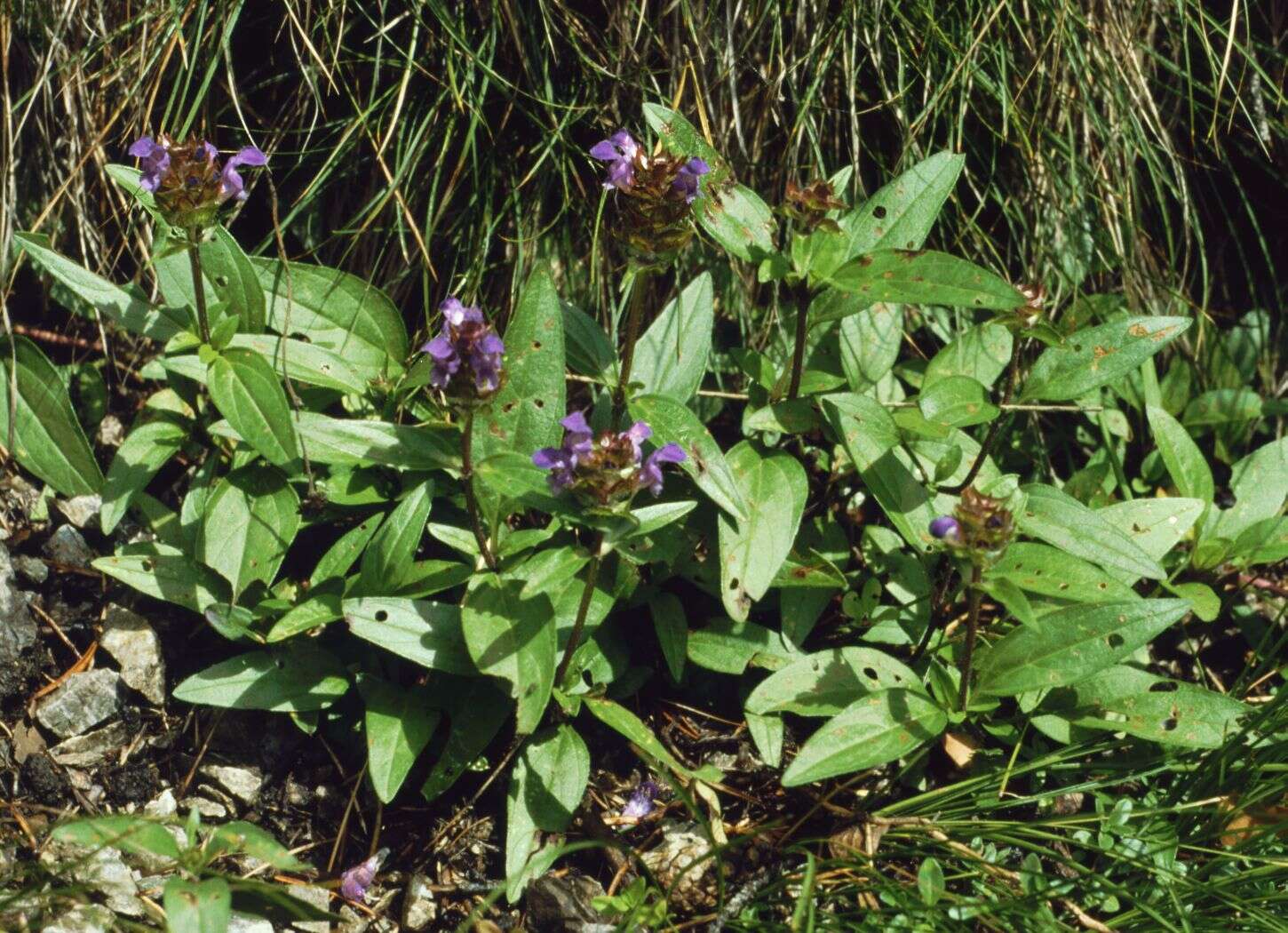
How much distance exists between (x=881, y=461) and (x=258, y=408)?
1371mm

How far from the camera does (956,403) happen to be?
295 cm

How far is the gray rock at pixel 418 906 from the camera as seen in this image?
2.62 m

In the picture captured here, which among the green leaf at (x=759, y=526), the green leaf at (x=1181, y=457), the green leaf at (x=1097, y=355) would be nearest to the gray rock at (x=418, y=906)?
the green leaf at (x=759, y=526)

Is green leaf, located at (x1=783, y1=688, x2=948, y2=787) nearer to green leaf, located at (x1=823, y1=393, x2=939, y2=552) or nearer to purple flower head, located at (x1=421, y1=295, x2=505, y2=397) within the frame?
green leaf, located at (x1=823, y1=393, x2=939, y2=552)

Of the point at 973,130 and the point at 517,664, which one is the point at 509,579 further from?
the point at 973,130

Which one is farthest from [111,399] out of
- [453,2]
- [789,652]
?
[789,652]

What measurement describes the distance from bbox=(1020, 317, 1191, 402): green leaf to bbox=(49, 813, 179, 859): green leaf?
2.08m

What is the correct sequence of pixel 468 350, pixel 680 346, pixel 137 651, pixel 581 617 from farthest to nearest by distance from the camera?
1. pixel 680 346
2. pixel 137 651
3. pixel 581 617
4. pixel 468 350

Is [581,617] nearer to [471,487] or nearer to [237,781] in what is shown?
[471,487]

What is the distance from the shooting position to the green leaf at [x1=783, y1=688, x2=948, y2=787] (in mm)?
2547

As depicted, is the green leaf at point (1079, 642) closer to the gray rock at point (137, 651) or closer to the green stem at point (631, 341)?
the green stem at point (631, 341)

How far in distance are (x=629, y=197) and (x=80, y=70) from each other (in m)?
1.58

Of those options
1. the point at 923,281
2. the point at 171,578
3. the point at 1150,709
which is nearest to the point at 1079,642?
the point at 1150,709

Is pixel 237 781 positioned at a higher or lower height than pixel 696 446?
lower
